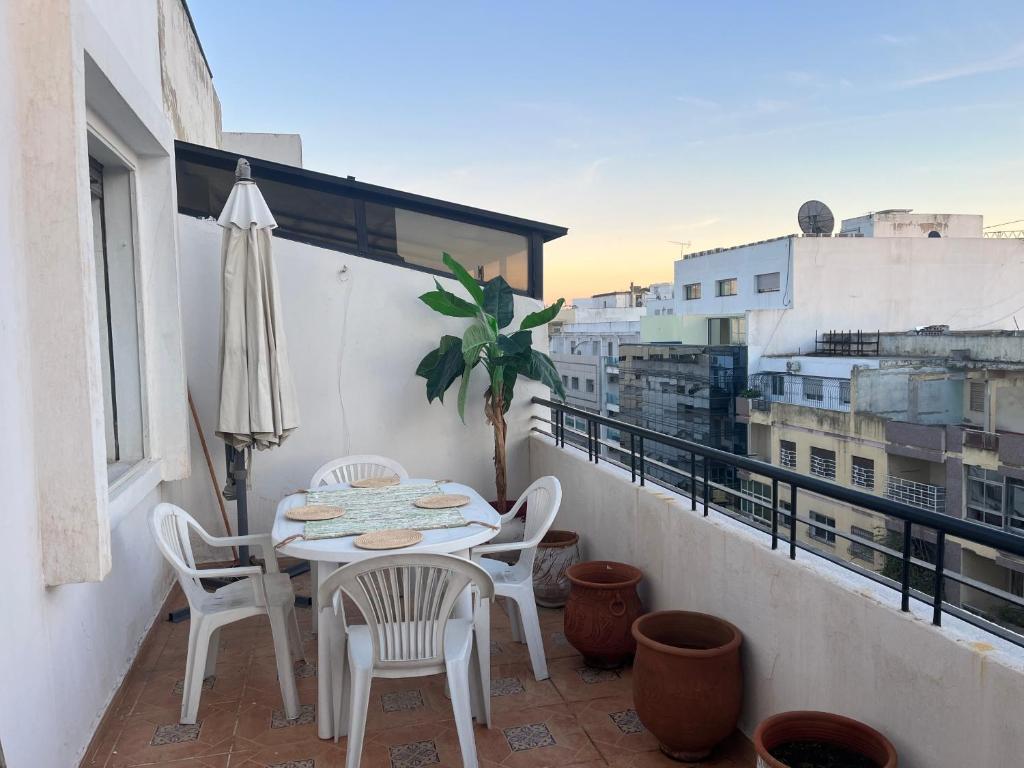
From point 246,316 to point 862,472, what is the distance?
14142 millimetres

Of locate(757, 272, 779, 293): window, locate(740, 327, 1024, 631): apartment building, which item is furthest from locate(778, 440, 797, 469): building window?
locate(757, 272, 779, 293): window

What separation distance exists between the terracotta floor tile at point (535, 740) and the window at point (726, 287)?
26.6m

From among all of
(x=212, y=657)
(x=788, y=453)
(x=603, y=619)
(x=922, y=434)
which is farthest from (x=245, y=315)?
(x=788, y=453)

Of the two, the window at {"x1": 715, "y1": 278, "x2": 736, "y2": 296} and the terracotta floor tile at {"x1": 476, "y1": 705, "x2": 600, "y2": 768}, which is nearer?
the terracotta floor tile at {"x1": 476, "y1": 705, "x2": 600, "y2": 768}

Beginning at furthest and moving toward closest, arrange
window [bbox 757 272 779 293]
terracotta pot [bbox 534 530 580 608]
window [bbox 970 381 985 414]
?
window [bbox 757 272 779 293] → window [bbox 970 381 985 414] → terracotta pot [bbox 534 530 580 608]

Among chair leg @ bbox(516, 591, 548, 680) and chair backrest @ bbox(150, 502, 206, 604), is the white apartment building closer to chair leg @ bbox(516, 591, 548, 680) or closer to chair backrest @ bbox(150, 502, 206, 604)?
chair leg @ bbox(516, 591, 548, 680)

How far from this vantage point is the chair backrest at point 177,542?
9.66 ft

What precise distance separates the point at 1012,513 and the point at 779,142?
51.5ft

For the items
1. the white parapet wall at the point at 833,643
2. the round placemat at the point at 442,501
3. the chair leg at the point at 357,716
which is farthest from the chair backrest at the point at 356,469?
the chair leg at the point at 357,716

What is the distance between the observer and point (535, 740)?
2.92 metres

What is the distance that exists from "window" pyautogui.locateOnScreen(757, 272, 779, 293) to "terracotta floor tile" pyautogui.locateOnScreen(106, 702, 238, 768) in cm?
2453

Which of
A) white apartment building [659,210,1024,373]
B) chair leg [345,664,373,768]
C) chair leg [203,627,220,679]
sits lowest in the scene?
chair leg [203,627,220,679]

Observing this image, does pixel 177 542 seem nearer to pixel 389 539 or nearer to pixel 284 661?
pixel 284 661

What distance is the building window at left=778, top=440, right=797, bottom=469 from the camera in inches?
664
